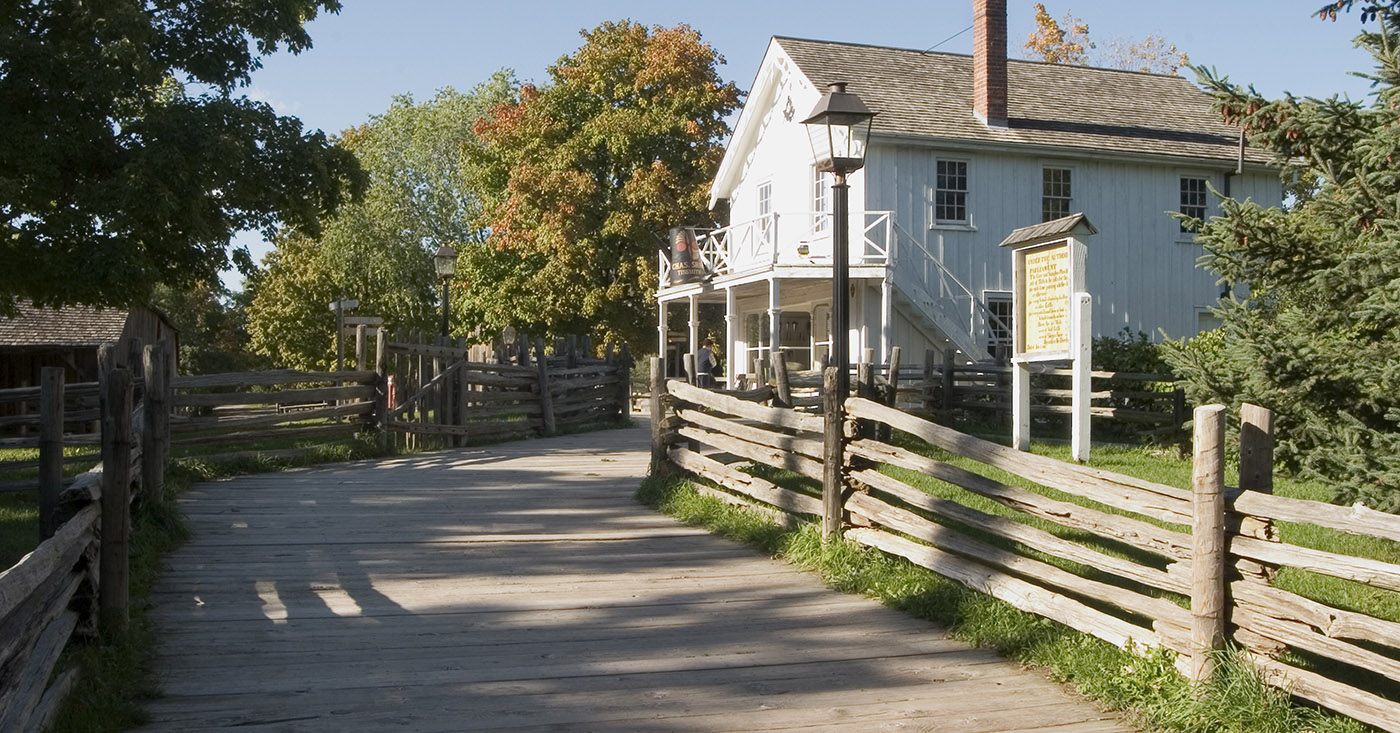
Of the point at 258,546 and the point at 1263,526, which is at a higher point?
the point at 1263,526

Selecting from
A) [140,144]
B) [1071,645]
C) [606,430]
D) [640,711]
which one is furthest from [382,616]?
[606,430]

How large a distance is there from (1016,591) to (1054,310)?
8.31 m

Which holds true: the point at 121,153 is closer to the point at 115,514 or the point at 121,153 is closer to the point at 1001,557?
the point at 115,514

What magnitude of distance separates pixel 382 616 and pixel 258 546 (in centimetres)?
271

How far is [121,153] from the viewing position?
17047 mm

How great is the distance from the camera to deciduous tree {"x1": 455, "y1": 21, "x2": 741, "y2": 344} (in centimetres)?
3678

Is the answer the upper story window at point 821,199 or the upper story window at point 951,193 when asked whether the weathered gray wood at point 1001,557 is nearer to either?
the upper story window at point 821,199

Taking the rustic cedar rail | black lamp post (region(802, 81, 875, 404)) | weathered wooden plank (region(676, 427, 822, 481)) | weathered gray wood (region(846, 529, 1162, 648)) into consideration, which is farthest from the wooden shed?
weathered gray wood (region(846, 529, 1162, 648))

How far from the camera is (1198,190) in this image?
2648 cm

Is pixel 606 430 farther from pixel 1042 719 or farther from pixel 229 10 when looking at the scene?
pixel 1042 719

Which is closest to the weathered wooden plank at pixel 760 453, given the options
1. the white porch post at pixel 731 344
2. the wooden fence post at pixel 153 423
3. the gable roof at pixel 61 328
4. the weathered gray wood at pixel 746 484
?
the weathered gray wood at pixel 746 484

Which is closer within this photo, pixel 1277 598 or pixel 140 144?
pixel 1277 598

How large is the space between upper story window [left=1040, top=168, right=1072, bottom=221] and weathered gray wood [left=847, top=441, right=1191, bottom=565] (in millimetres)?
18291

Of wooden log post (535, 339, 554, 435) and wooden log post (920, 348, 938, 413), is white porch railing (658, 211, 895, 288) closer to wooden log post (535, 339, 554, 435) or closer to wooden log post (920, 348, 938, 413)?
wooden log post (920, 348, 938, 413)
